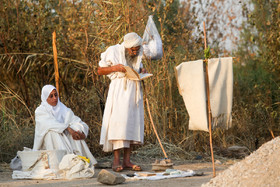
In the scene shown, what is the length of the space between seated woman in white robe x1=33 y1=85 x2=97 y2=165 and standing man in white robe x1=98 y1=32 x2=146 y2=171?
0.37 m

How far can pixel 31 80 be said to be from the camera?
9.48m

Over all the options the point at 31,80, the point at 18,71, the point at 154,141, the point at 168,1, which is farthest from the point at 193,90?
the point at 31,80

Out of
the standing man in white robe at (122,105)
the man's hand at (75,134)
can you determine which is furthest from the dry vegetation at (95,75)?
the standing man in white robe at (122,105)

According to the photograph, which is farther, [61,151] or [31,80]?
[31,80]

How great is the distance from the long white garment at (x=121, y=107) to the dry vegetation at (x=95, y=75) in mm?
1726

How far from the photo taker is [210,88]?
5.08 metres

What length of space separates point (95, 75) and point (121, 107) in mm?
2445

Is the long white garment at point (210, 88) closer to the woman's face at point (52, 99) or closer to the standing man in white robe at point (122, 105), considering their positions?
the standing man in white robe at point (122, 105)

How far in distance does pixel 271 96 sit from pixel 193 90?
475 centimetres

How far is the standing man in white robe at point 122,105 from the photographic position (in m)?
6.05

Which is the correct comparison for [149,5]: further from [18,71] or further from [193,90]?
[193,90]

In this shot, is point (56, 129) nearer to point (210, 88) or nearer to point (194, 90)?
point (194, 90)

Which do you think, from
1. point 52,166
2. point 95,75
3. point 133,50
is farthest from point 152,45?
point 95,75

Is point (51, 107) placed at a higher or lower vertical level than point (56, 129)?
higher
